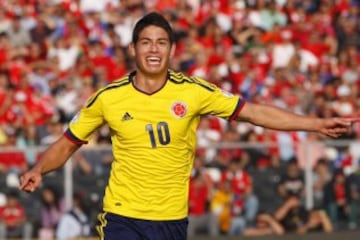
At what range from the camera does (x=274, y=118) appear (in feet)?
24.5

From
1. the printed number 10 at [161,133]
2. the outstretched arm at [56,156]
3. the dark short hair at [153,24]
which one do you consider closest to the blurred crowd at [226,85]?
the outstretched arm at [56,156]

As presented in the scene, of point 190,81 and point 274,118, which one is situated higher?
point 190,81

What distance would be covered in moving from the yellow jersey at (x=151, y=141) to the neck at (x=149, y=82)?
0.09ft

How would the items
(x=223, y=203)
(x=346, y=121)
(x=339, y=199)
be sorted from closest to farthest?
(x=346, y=121), (x=223, y=203), (x=339, y=199)

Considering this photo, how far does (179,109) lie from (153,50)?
1.31 feet

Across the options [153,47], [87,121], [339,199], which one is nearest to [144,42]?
[153,47]

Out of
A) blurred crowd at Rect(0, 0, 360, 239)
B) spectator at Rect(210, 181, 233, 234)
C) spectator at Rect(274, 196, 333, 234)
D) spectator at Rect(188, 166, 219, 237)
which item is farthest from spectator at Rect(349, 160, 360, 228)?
spectator at Rect(188, 166, 219, 237)

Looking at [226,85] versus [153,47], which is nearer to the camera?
[153,47]

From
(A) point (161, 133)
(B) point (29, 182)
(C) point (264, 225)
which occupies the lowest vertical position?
(C) point (264, 225)

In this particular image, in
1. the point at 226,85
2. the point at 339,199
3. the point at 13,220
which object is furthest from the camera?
the point at 226,85

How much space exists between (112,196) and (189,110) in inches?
28.2

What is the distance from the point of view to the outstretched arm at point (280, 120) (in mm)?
7316

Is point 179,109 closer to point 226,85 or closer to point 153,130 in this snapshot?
point 153,130

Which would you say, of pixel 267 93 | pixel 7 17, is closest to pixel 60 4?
pixel 7 17
